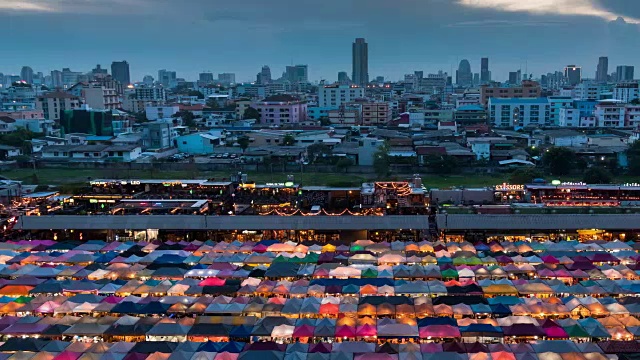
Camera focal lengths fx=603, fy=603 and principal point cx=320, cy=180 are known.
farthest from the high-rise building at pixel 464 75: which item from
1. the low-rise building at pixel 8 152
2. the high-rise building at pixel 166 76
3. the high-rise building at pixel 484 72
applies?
the low-rise building at pixel 8 152

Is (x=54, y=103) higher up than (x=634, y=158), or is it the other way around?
(x=54, y=103)

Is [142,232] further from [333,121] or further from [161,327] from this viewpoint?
[333,121]

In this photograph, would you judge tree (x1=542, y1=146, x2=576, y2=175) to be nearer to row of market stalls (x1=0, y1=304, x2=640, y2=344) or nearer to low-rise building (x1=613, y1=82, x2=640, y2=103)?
row of market stalls (x1=0, y1=304, x2=640, y2=344)

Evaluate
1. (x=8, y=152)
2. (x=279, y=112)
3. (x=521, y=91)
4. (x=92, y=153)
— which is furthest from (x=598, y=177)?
(x=521, y=91)

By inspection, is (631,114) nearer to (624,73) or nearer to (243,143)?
(243,143)

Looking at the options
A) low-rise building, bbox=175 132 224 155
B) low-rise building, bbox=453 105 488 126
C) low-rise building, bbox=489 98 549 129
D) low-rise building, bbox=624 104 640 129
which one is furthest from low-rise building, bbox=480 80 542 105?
low-rise building, bbox=175 132 224 155
